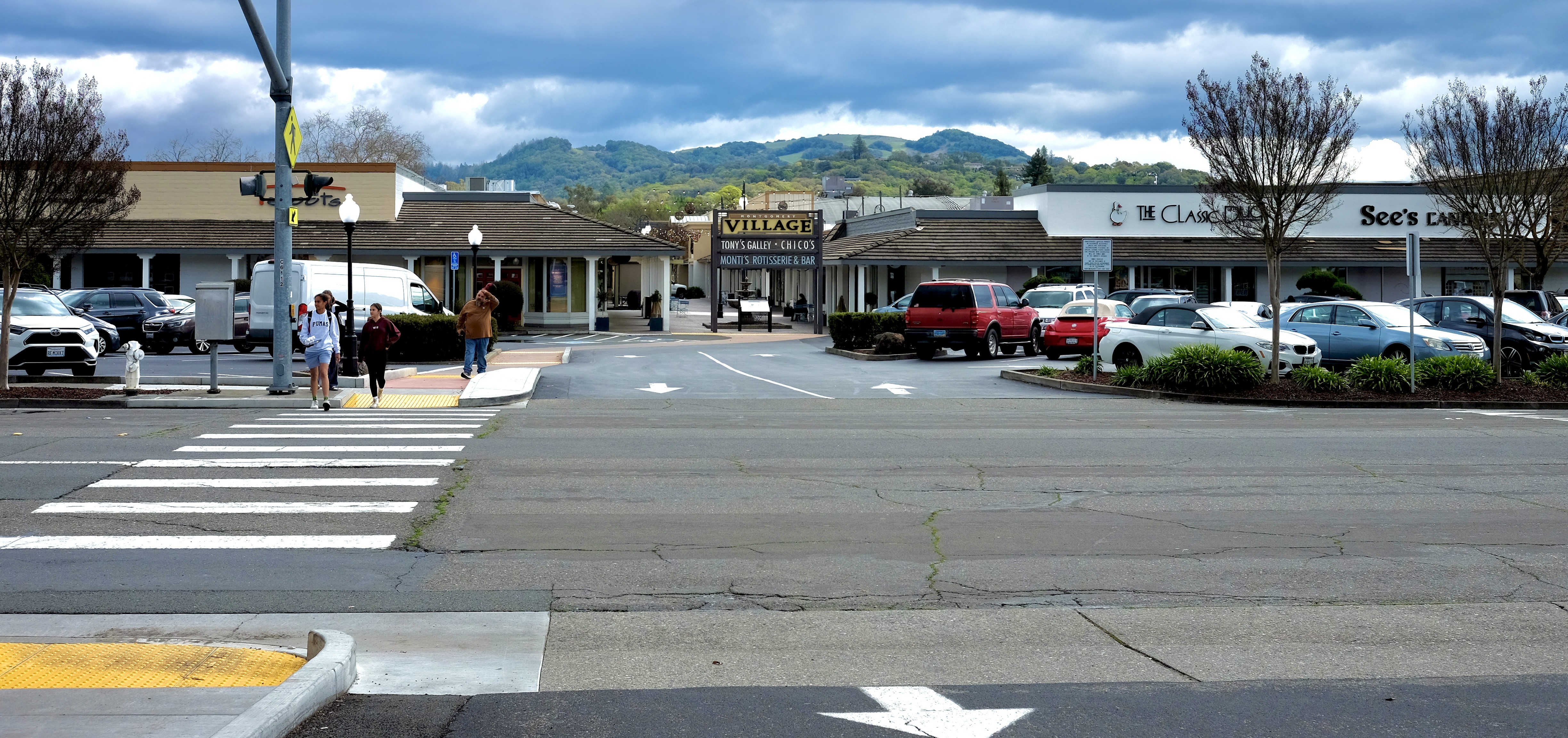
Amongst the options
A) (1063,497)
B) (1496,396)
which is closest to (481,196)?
(1496,396)

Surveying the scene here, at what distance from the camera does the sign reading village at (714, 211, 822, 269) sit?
47.4 meters

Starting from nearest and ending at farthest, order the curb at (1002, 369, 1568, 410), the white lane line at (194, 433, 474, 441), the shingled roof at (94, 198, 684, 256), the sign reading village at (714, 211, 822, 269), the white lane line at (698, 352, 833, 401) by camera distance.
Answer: the white lane line at (194, 433, 474, 441) → the curb at (1002, 369, 1568, 410) → the white lane line at (698, 352, 833, 401) → the shingled roof at (94, 198, 684, 256) → the sign reading village at (714, 211, 822, 269)

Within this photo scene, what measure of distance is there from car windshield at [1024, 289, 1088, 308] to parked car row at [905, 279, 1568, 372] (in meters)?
4.71

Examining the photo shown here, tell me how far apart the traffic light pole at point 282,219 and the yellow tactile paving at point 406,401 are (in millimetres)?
1137

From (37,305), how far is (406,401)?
874cm

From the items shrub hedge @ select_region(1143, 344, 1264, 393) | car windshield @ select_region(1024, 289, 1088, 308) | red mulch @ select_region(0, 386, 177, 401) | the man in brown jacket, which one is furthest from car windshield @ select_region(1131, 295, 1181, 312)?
red mulch @ select_region(0, 386, 177, 401)

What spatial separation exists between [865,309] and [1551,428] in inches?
1323

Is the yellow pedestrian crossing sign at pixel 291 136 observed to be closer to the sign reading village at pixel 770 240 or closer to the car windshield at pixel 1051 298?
the car windshield at pixel 1051 298

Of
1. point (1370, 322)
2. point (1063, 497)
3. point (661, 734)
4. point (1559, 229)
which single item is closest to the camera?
point (661, 734)

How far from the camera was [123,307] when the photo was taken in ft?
115

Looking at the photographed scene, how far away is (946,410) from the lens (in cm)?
2034

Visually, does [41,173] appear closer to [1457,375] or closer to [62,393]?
[62,393]

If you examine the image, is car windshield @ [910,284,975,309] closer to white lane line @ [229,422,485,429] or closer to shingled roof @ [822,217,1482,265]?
white lane line @ [229,422,485,429]

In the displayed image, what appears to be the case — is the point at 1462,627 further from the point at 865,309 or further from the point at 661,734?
the point at 865,309
